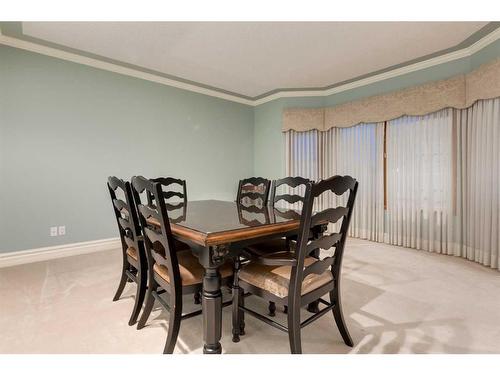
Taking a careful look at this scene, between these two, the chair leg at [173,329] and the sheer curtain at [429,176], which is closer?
the chair leg at [173,329]

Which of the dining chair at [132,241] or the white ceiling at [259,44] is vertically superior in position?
the white ceiling at [259,44]

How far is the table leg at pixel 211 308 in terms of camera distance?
1306 millimetres

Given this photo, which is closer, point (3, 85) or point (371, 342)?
point (371, 342)

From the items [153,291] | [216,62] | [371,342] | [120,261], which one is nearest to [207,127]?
[216,62]

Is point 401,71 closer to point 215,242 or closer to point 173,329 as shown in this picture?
point 215,242

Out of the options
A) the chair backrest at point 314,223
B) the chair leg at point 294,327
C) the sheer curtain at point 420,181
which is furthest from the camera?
the sheer curtain at point 420,181

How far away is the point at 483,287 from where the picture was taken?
233 centimetres

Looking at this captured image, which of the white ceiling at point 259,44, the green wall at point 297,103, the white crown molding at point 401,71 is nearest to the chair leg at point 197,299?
the white ceiling at point 259,44

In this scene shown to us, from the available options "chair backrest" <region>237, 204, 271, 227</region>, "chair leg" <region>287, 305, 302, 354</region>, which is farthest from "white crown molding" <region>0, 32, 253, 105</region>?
"chair leg" <region>287, 305, 302, 354</region>

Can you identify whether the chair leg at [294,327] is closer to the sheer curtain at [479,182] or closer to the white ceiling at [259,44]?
the white ceiling at [259,44]

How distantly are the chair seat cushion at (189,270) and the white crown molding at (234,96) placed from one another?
9.93 ft

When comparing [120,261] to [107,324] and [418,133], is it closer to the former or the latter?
[107,324]

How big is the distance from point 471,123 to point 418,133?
57 cm
